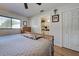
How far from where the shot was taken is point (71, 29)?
11.2 ft

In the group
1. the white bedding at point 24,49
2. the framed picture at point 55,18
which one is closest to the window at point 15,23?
the framed picture at point 55,18

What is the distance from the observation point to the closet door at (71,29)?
3.23m

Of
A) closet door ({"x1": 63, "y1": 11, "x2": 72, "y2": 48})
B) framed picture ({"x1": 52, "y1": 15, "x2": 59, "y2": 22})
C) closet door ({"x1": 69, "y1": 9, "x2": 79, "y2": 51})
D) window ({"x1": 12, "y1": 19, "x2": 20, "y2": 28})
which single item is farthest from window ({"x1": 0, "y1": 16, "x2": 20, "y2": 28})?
closet door ({"x1": 69, "y1": 9, "x2": 79, "y2": 51})

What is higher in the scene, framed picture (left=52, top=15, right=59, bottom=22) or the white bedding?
framed picture (left=52, top=15, right=59, bottom=22)

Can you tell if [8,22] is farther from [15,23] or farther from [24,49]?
[24,49]

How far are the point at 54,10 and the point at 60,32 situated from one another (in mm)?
1088

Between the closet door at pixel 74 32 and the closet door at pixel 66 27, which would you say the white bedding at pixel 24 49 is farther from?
the closet door at pixel 66 27

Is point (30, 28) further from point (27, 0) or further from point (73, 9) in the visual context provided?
point (27, 0)

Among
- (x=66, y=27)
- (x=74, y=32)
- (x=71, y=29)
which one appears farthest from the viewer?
(x=66, y=27)

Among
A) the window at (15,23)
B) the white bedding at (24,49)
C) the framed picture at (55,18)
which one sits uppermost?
the framed picture at (55,18)

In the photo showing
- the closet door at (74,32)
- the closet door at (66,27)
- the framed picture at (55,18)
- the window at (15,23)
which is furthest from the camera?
the window at (15,23)

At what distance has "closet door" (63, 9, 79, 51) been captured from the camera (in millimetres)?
3229

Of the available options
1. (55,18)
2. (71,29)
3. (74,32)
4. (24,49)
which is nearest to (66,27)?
(71,29)

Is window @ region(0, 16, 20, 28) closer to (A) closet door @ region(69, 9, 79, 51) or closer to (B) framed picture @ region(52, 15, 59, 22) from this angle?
(B) framed picture @ region(52, 15, 59, 22)
